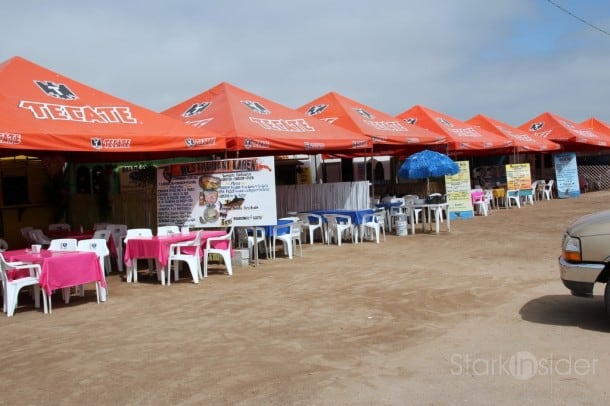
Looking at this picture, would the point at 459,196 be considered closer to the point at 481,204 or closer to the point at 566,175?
the point at 481,204

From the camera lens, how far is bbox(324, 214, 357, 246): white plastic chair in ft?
43.3

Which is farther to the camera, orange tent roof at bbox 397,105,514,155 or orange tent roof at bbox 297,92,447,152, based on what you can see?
orange tent roof at bbox 397,105,514,155

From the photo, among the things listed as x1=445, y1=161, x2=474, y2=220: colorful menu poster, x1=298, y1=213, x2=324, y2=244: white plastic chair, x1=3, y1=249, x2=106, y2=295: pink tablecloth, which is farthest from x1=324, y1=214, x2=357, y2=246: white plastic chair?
x1=3, y1=249, x2=106, y2=295: pink tablecloth

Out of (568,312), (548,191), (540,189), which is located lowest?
(568,312)

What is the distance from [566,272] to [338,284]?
3563mm

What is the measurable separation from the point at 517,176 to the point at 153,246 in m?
17.5

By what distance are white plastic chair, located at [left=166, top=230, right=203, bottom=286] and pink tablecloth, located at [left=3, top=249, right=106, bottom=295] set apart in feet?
4.48

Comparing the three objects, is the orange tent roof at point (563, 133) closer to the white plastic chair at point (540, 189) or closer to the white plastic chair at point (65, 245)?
the white plastic chair at point (540, 189)

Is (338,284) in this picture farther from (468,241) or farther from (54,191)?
(54,191)

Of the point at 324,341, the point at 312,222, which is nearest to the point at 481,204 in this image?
the point at 312,222

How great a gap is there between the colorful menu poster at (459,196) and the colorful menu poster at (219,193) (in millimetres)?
9210

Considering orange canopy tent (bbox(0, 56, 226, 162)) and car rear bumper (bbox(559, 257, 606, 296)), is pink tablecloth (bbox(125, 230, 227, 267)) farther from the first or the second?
car rear bumper (bbox(559, 257, 606, 296))

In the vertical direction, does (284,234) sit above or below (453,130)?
below

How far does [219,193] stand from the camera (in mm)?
10594
